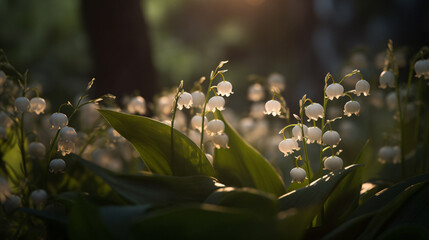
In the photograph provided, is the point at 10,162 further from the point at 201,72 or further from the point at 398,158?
the point at 201,72

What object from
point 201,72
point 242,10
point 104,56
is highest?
point 242,10

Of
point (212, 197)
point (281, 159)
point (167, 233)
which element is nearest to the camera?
point (167, 233)

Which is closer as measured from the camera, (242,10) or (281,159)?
(281,159)

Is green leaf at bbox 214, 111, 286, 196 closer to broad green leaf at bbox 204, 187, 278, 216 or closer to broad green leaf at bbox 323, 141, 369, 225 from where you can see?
broad green leaf at bbox 323, 141, 369, 225

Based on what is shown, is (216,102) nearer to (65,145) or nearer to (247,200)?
(247,200)

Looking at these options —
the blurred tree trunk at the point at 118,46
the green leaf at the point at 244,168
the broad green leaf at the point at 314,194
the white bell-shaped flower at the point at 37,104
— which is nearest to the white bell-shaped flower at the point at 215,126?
the green leaf at the point at 244,168

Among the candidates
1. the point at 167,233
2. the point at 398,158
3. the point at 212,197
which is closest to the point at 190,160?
the point at 212,197
